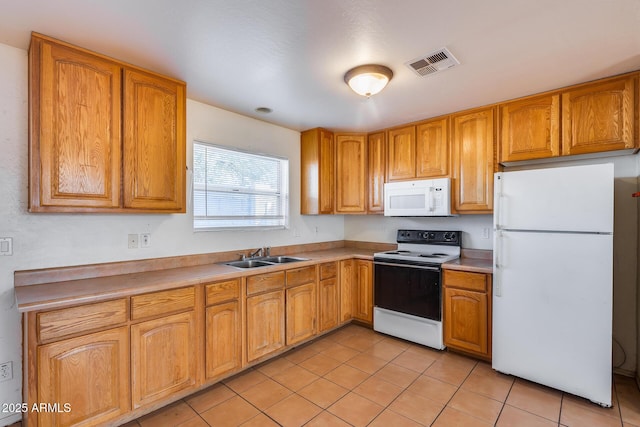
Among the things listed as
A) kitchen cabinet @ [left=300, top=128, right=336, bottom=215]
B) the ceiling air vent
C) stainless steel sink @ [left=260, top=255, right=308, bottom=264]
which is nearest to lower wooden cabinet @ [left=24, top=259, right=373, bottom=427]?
Result: stainless steel sink @ [left=260, top=255, right=308, bottom=264]

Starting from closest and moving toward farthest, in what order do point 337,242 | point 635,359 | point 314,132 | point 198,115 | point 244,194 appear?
1. point 635,359
2. point 198,115
3. point 244,194
4. point 314,132
5. point 337,242

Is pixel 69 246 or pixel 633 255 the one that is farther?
pixel 633 255

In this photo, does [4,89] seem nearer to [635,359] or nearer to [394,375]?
[394,375]

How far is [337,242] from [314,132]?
5.16 feet

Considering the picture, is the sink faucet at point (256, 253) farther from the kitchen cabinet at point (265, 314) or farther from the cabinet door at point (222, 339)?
the cabinet door at point (222, 339)

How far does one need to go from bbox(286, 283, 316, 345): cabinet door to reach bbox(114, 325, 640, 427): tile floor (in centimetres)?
22

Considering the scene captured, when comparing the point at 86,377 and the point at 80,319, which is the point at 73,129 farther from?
the point at 86,377

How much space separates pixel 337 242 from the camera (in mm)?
4297

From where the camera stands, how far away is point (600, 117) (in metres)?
2.34

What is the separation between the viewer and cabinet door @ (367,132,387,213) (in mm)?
3658

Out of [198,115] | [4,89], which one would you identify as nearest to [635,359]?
[198,115]

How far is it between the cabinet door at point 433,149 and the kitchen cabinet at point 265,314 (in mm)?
1933

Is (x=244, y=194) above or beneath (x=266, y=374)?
above

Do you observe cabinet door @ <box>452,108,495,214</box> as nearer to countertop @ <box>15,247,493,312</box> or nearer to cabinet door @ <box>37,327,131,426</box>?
countertop @ <box>15,247,493,312</box>
